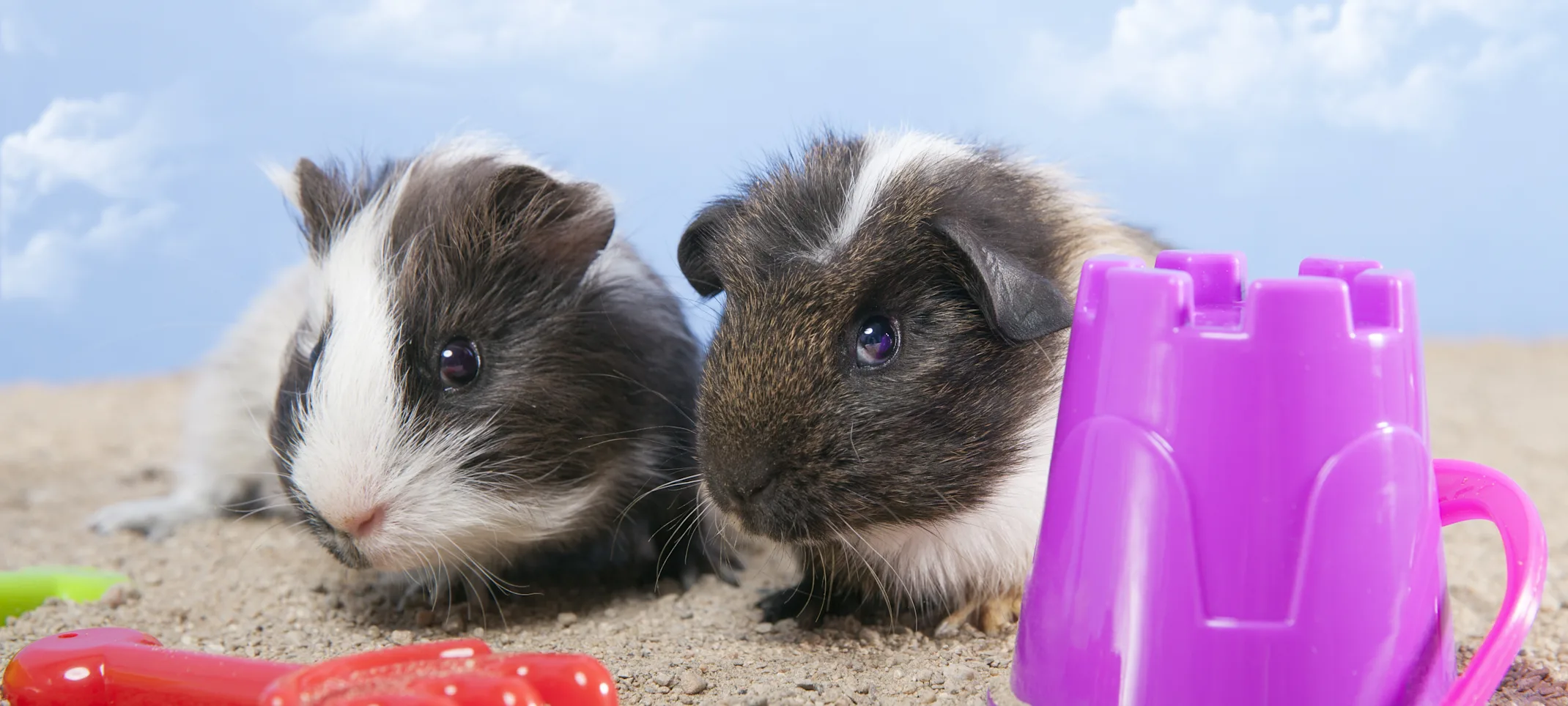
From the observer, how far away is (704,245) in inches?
99.6

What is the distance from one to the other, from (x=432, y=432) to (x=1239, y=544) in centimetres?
161

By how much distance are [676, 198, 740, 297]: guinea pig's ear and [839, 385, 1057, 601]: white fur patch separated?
0.63 m

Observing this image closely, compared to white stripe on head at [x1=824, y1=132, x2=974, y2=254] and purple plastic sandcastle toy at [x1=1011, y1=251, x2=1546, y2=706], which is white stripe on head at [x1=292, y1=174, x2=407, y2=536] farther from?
purple plastic sandcastle toy at [x1=1011, y1=251, x2=1546, y2=706]

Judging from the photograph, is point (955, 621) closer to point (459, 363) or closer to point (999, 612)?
point (999, 612)

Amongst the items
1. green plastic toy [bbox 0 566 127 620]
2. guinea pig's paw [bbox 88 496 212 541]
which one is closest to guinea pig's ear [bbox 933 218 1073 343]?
green plastic toy [bbox 0 566 127 620]

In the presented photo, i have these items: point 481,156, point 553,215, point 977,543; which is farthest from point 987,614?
point 481,156

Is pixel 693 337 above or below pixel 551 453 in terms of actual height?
above

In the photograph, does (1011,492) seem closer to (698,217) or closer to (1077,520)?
(1077,520)

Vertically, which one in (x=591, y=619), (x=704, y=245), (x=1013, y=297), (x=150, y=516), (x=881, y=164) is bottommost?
(x=591, y=619)

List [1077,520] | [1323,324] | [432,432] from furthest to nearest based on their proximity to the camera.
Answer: [432,432], [1077,520], [1323,324]

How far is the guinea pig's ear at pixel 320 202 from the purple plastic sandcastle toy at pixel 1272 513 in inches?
75.9

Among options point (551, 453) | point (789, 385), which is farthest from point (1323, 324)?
point (551, 453)

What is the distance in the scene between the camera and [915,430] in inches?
84.2

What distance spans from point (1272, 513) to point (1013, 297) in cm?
57
